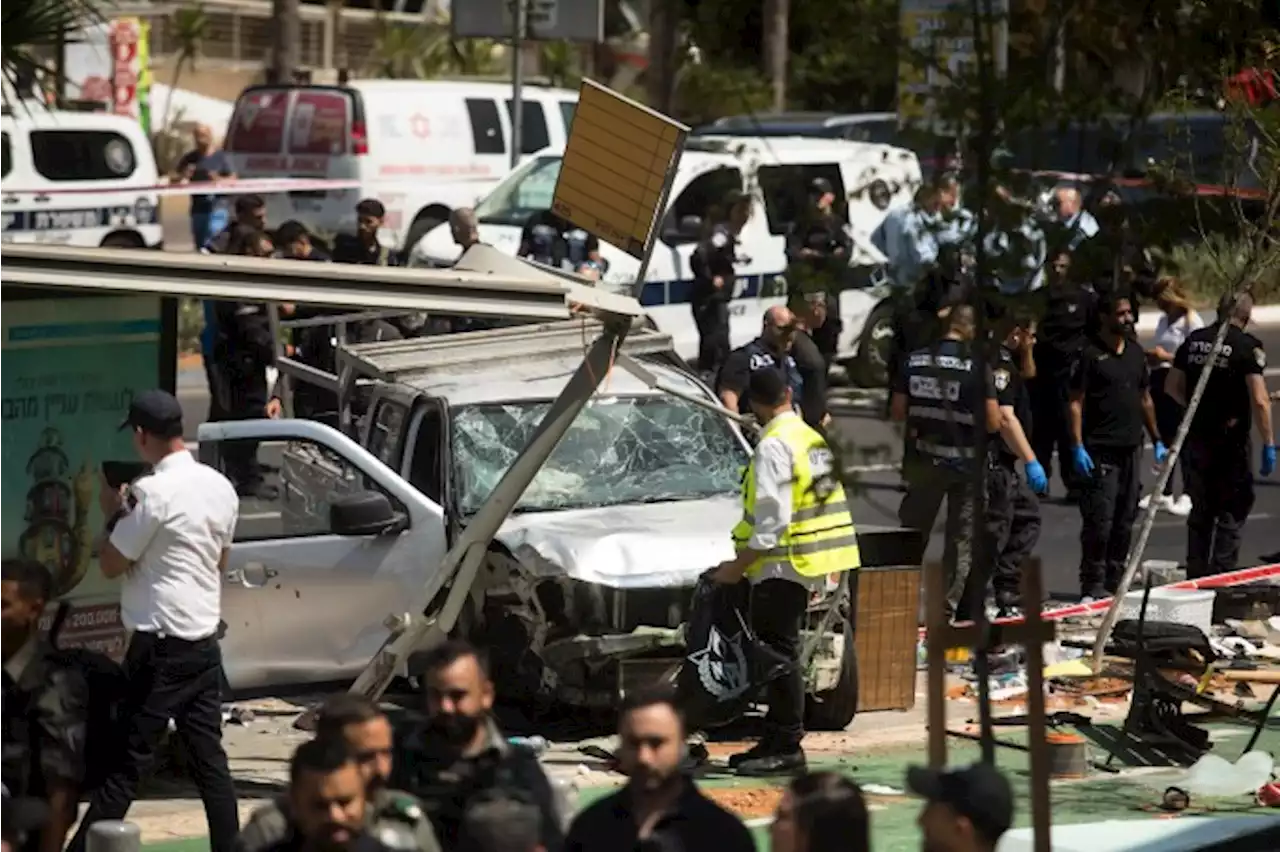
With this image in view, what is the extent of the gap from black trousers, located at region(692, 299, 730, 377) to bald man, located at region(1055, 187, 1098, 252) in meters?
14.3

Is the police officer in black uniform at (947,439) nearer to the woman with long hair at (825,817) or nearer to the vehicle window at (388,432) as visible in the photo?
the vehicle window at (388,432)

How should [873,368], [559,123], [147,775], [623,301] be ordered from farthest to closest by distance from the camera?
[559,123]
[623,301]
[147,775]
[873,368]

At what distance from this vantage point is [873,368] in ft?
23.8

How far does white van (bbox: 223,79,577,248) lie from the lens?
28.1 metres

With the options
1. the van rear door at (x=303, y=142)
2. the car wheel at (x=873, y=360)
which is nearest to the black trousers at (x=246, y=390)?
the car wheel at (x=873, y=360)

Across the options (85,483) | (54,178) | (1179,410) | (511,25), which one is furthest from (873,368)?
(54,178)

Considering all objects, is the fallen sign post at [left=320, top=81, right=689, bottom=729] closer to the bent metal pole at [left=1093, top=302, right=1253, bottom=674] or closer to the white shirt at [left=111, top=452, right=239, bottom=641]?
the white shirt at [left=111, top=452, right=239, bottom=641]

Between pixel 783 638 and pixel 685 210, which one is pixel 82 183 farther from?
pixel 783 638

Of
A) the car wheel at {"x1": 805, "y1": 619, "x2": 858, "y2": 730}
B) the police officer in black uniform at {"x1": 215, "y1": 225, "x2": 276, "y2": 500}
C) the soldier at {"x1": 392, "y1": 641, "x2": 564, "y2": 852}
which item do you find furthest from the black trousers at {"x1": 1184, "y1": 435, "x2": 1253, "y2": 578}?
the soldier at {"x1": 392, "y1": 641, "x2": 564, "y2": 852}

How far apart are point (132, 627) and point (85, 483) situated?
202 centimetres

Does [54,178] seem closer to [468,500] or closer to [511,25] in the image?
[511,25]

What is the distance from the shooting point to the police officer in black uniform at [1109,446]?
47.2ft

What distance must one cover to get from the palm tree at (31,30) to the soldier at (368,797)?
298 cm

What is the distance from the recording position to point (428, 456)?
39.8 ft
